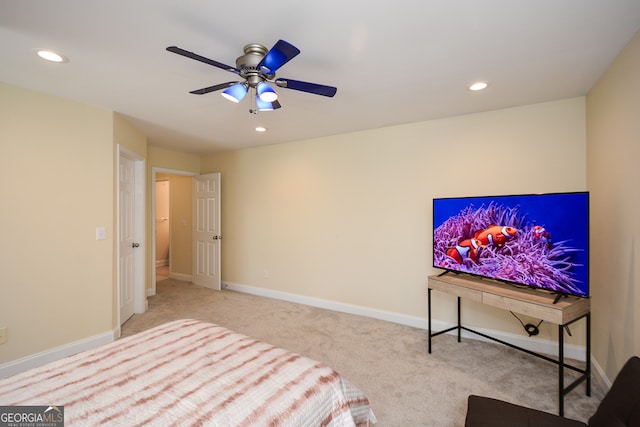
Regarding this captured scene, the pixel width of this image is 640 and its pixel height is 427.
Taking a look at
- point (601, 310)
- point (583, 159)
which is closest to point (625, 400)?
point (601, 310)

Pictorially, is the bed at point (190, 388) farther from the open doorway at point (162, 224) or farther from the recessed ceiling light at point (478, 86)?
the open doorway at point (162, 224)

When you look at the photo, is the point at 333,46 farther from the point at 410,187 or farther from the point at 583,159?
the point at 583,159

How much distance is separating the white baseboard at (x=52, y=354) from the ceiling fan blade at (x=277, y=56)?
3193mm

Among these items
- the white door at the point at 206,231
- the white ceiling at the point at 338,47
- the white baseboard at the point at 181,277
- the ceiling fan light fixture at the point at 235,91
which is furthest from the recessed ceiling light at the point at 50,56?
the white baseboard at the point at 181,277

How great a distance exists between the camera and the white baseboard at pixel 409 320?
2.75m

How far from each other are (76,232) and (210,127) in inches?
72.6

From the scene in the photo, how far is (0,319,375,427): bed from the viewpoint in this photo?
1.17 metres

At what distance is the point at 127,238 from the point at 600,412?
460cm

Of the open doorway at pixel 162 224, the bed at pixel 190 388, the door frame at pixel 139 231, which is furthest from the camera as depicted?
the open doorway at pixel 162 224

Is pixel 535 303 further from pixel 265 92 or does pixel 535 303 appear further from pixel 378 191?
pixel 265 92

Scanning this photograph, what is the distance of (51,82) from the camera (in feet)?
7.97

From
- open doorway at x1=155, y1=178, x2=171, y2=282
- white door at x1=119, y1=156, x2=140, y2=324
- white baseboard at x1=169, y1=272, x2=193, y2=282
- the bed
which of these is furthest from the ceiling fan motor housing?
open doorway at x1=155, y1=178, x2=171, y2=282

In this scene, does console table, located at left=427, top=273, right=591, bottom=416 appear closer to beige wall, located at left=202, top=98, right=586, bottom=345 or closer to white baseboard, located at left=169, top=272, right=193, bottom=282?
beige wall, located at left=202, top=98, right=586, bottom=345

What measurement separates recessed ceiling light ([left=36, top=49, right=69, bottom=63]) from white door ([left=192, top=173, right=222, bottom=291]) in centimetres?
305
